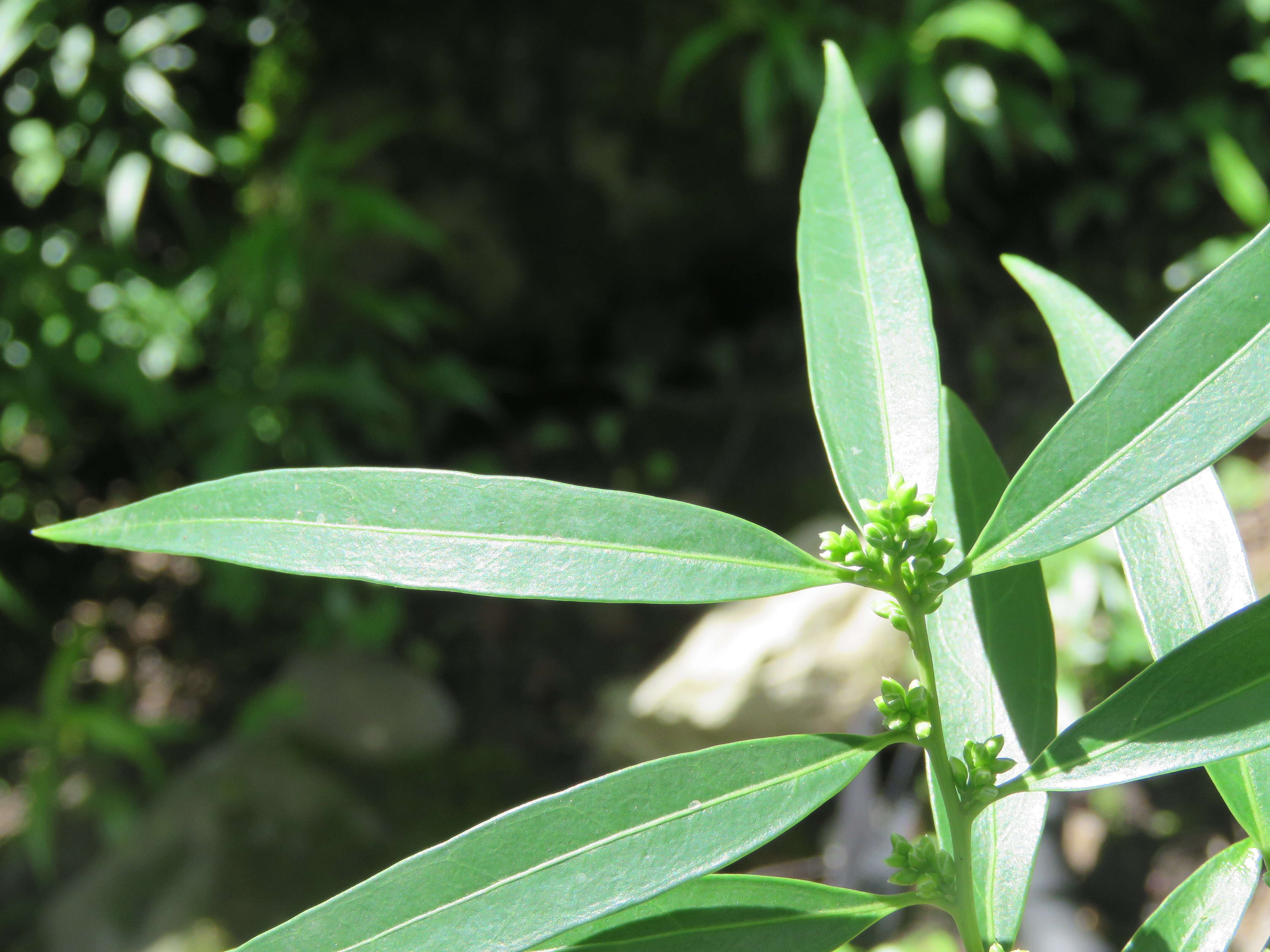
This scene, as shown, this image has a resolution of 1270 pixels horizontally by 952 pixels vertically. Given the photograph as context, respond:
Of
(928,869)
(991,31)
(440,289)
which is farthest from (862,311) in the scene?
(440,289)

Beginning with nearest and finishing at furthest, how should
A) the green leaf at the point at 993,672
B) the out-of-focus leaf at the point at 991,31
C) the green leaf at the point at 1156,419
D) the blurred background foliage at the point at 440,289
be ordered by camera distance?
the green leaf at the point at 1156,419, the green leaf at the point at 993,672, the out-of-focus leaf at the point at 991,31, the blurred background foliage at the point at 440,289

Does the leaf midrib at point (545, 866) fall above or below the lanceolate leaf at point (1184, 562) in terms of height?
below

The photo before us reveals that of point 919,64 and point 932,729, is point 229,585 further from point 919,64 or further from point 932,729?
point 932,729

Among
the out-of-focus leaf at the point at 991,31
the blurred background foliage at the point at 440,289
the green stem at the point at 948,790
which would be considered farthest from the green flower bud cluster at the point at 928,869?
the out-of-focus leaf at the point at 991,31

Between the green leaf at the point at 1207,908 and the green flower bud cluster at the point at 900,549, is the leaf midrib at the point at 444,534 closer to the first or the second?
the green flower bud cluster at the point at 900,549

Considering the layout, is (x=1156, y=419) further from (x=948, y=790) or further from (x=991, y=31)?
(x=991, y=31)

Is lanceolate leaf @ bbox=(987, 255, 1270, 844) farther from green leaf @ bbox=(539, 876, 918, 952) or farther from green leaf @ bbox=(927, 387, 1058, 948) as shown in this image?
green leaf @ bbox=(539, 876, 918, 952)
